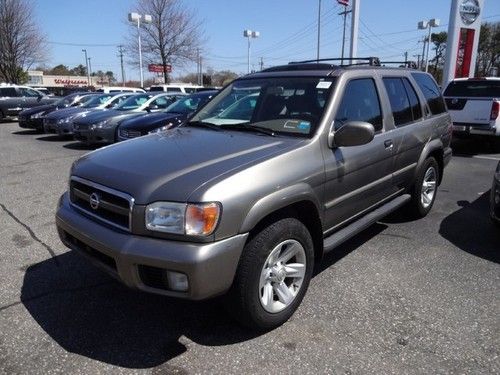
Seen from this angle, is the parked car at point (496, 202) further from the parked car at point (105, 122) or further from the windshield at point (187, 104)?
the parked car at point (105, 122)

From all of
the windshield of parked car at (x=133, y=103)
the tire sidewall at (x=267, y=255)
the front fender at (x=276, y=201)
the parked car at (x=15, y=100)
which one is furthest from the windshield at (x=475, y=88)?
the parked car at (x=15, y=100)

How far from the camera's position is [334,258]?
4172mm

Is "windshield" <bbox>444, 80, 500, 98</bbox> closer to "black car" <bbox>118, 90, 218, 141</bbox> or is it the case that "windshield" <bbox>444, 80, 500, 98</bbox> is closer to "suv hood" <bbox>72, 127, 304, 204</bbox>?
"black car" <bbox>118, 90, 218, 141</bbox>

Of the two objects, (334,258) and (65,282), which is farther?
(334,258)

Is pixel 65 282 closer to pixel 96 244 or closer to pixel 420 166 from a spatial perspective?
pixel 96 244

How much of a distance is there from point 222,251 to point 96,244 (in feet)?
2.76

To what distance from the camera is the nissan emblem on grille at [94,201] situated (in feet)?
9.39

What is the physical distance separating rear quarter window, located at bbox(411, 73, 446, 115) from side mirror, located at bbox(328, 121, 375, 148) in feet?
7.56

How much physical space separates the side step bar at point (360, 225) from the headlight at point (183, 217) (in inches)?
48.3

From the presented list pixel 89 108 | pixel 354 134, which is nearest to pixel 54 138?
pixel 89 108

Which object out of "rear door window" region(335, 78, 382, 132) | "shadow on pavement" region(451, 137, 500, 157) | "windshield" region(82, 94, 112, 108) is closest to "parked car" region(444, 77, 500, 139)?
"shadow on pavement" region(451, 137, 500, 157)

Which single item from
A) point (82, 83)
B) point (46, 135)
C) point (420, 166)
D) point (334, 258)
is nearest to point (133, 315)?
point (334, 258)

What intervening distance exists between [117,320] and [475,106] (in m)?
9.15

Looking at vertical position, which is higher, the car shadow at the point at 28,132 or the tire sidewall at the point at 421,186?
the tire sidewall at the point at 421,186
